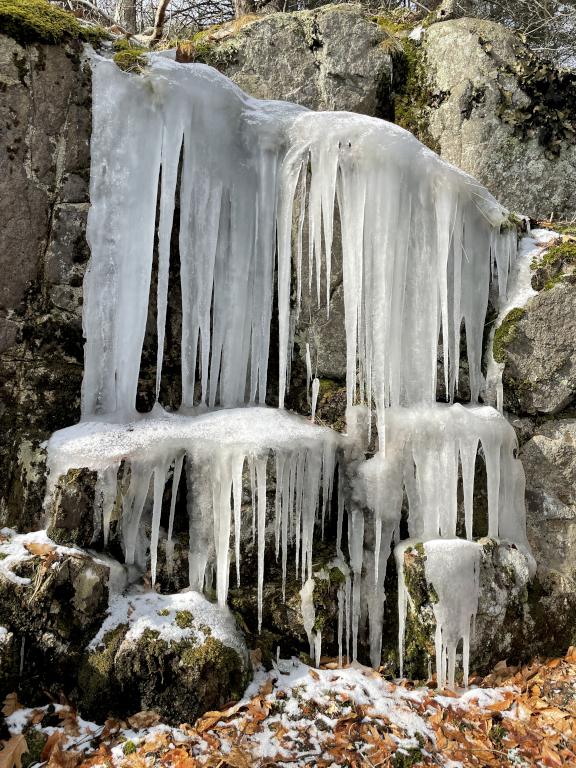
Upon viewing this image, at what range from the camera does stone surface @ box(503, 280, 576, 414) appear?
14.3 ft

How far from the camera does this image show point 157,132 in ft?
13.1

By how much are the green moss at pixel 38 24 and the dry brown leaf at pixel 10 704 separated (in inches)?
160

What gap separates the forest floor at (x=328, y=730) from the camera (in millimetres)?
2711

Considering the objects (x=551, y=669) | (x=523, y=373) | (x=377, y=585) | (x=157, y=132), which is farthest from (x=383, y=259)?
(x=551, y=669)

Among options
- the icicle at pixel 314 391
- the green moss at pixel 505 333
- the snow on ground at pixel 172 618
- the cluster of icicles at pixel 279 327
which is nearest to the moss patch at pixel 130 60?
the cluster of icicles at pixel 279 327

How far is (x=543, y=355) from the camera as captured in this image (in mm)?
4406

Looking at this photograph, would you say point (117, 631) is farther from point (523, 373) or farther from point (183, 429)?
point (523, 373)

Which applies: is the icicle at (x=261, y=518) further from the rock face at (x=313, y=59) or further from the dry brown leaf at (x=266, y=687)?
the rock face at (x=313, y=59)

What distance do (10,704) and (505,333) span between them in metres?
4.07

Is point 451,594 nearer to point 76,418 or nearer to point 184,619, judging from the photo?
point 184,619

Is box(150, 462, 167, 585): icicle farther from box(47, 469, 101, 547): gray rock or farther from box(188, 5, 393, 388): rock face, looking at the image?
box(188, 5, 393, 388): rock face

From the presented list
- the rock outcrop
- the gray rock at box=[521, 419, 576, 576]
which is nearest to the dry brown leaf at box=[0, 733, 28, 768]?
the rock outcrop

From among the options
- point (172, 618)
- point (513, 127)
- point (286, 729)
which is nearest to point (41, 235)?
point (172, 618)

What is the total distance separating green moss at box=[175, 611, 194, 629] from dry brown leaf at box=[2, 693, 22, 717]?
852 mm
